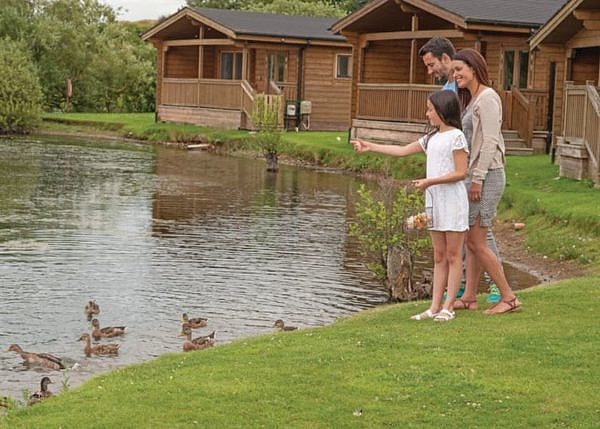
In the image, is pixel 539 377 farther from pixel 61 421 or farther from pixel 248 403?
pixel 61 421

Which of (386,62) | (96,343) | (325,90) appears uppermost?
(386,62)

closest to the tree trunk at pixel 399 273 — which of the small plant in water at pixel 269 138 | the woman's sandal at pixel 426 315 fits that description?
the woman's sandal at pixel 426 315

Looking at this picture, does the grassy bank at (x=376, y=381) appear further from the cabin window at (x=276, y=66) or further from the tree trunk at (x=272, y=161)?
the cabin window at (x=276, y=66)

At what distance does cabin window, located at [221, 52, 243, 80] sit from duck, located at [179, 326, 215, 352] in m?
36.2

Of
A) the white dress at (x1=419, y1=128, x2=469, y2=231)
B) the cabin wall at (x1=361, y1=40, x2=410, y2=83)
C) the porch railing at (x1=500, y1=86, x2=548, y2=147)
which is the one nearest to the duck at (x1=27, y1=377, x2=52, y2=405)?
the white dress at (x1=419, y1=128, x2=469, y2=231)

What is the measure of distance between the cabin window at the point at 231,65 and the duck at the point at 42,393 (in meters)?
38.6

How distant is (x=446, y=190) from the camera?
33.7 feet

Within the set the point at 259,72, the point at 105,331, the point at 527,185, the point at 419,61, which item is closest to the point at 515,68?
the point at 419,61

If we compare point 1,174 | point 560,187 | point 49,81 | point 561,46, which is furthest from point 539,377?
point 49,81

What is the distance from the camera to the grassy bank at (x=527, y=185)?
714 inches

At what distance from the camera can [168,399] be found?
839cm

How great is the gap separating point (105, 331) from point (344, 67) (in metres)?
34.9

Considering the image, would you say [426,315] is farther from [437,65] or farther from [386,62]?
[386,62]

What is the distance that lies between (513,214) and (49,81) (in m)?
40.5
